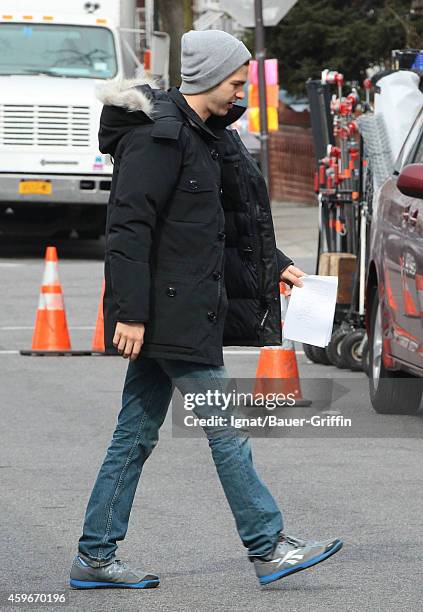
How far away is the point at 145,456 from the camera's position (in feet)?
18.4

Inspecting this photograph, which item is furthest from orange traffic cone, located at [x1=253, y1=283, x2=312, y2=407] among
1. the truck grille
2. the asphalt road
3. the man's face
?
the truck grille

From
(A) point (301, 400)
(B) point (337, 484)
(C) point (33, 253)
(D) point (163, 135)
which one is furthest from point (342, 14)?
(D) point (163, 135)

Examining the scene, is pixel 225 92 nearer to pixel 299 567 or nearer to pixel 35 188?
pixel 299 567

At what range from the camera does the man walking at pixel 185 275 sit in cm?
528

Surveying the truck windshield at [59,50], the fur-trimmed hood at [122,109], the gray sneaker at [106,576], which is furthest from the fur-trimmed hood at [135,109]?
the truck windshield at [59,50]

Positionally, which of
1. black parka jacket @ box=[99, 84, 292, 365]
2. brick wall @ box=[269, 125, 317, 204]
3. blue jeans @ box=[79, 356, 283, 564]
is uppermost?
black parka jacket @ box=[99, 84, 292, 365]

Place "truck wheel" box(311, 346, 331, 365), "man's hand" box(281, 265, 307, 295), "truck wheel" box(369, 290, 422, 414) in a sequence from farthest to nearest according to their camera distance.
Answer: "truck wheel" box(311, 346, 331, 365) < "truck wheel" box(369, 290, 422, 414) < "man's hand" box(281, 265, 307, 295)

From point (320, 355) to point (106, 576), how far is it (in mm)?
6263

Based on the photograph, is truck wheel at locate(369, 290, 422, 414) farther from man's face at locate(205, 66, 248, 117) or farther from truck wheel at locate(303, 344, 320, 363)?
man's face at locate(205, 66, 248, 117)

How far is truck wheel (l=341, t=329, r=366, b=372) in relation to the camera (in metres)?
11.1

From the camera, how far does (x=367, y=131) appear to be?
10.6 meters

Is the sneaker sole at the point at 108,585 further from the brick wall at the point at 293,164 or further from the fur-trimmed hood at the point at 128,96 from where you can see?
the brick wall at the point at 293,164

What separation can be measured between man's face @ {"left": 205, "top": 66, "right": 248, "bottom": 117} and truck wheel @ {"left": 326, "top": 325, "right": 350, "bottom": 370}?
5856mm

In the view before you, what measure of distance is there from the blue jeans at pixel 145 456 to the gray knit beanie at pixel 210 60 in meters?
0.89
